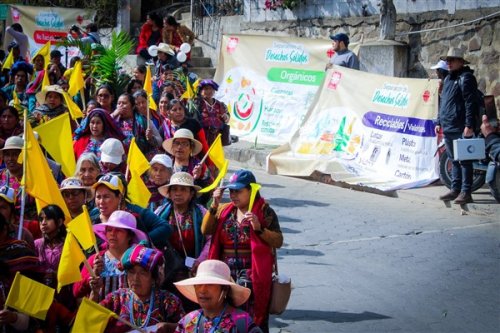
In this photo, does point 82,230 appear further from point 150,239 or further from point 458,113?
point 458,113

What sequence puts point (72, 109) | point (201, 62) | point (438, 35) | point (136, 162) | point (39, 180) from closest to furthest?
point (39, 180) → point (136, 162) → point (72, 109) → point (438, 35) → point (201, 62)

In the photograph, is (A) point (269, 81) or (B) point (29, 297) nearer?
(B) point (29, 297)

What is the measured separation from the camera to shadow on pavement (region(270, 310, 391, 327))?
701cm

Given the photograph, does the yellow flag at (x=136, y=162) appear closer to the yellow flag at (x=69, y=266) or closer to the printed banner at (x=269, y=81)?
the yellow flag at (x=69, y=266)

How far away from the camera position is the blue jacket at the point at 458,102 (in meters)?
10.7

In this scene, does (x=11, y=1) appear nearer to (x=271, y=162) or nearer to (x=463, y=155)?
(x=271, y=162)

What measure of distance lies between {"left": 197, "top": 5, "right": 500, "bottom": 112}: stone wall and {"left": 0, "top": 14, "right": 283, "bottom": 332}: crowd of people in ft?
18.0

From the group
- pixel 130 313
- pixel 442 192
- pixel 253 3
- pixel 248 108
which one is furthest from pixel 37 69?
pixel 130 313

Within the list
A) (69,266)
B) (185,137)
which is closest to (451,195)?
(185,137)

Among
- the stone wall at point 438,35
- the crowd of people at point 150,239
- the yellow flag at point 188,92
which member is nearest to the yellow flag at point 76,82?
the yellow flag at point 188,92

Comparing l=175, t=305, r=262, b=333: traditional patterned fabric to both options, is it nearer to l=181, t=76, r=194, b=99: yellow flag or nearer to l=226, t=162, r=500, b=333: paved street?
l=226, t=162, r=500, b=333: paved street

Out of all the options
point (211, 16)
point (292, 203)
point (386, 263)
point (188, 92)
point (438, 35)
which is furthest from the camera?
point (211, 16)

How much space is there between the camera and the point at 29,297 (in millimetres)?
4719

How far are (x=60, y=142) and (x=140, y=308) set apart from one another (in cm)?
410
